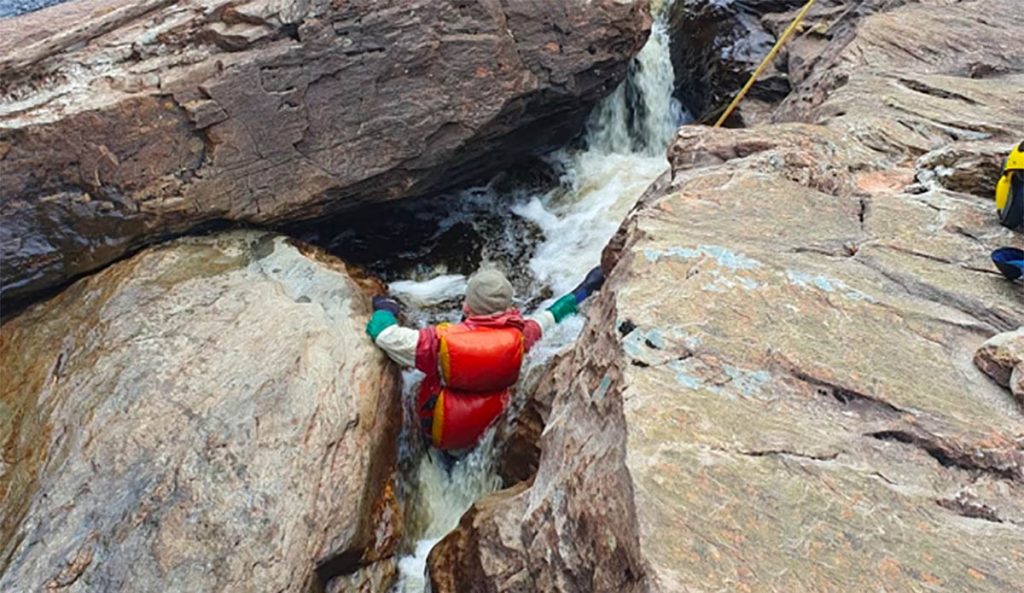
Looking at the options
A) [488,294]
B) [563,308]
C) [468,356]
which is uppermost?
[488,294]

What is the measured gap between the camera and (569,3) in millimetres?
9016

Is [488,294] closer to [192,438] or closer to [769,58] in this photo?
[192,438]

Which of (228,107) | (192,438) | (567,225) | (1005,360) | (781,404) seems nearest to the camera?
(781,404)

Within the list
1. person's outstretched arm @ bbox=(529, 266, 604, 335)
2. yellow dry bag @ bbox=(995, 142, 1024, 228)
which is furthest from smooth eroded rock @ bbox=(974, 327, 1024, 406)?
person's outstretched arm @ bbox=(529, 266, 604, 335)

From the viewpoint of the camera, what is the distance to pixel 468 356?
614 cm

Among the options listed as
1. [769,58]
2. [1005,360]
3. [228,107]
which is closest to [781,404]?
[1005,360]

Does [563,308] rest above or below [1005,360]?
below

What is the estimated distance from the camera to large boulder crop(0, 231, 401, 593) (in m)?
5.16

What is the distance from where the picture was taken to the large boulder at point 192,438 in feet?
16.9

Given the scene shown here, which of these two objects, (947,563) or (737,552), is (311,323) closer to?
(737,552)

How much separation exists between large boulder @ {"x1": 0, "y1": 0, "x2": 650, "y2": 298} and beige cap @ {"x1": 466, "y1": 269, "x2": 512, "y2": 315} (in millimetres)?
2911

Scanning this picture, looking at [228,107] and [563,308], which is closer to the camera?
[563,308]

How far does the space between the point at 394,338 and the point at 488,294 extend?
968 mm

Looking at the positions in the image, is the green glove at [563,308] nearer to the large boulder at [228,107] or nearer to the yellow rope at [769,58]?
the large boulder at [228,107]
